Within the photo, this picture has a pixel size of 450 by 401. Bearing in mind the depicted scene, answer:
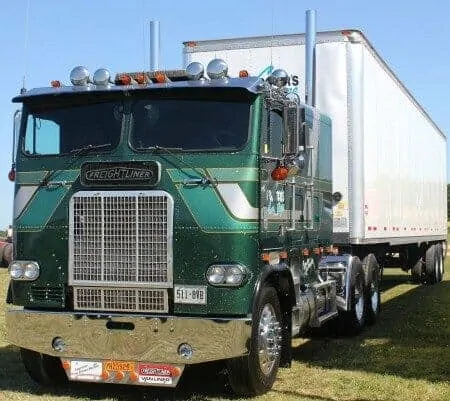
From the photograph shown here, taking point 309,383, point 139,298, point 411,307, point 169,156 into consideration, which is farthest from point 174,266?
point 411,307

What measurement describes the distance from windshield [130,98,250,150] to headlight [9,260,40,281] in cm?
146

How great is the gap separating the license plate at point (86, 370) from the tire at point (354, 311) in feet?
15.5

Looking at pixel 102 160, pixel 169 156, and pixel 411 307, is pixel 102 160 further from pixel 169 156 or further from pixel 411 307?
pixel 411 307

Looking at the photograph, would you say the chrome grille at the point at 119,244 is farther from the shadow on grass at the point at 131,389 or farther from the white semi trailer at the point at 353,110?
the white semi trailer at the point at 353,110

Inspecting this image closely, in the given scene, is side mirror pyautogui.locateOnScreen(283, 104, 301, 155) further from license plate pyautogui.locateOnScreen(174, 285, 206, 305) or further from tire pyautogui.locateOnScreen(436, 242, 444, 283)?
tire pyautogui.locateOnScreen(436, 242, 444, 283)

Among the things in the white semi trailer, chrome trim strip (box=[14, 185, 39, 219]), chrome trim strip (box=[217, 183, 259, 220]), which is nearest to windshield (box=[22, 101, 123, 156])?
chrome trim strip (box=[14, 185, 39, 219])

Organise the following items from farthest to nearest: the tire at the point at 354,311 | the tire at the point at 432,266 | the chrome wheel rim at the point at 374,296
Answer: the tire at the point at 432,266 → the chrome wheel rim at the point at 374,296 → the tire at the point at 354,311

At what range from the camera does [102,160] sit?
22.3ft

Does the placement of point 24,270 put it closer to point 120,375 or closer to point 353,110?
point 120,375

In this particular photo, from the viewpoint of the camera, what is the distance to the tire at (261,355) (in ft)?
21.5

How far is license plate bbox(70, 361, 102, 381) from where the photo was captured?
21.6 ft

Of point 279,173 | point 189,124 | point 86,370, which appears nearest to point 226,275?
point 279,173

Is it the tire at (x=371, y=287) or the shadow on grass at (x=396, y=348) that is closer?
the shadow on grass at (x=396, y=348)

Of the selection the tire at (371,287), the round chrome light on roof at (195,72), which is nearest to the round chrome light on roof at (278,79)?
Answer: the round chrome light on roof at (195,72)
